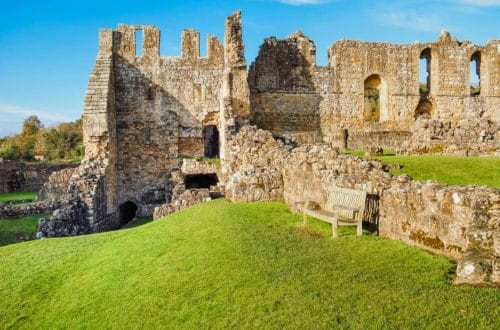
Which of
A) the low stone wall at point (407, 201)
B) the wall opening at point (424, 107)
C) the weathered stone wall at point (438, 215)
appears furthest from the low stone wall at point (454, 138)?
the wall opening at point (424, 107)

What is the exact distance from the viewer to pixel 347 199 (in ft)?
32.8

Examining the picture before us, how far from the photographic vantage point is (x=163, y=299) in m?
7.73

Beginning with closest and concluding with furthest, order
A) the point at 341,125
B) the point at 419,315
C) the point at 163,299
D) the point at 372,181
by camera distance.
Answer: the point at 419,315 → the point at 163,299 → the point at 372,181 → the point at 341,125

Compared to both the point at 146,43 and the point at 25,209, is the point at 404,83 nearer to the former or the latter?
the point at 146,43

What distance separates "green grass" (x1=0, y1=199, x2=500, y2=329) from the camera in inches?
241

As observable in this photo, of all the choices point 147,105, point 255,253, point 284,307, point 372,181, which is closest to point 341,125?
point 147,105

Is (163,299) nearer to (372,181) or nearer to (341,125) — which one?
(372,181)

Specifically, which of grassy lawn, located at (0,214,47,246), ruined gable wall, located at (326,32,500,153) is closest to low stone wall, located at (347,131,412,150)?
ruined gable wall, located at (326,32,500,153)

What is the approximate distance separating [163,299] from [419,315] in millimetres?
3917

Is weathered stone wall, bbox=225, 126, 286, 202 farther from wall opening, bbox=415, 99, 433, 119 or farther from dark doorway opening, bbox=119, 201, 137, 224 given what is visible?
wall opening, bbox=415, 99, 433, 119

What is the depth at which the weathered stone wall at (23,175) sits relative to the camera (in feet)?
113

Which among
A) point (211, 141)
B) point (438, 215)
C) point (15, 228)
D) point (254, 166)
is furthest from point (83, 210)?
point (438, 215)

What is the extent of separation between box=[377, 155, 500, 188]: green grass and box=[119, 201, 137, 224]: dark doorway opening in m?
16.4

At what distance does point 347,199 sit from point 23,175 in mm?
31434
